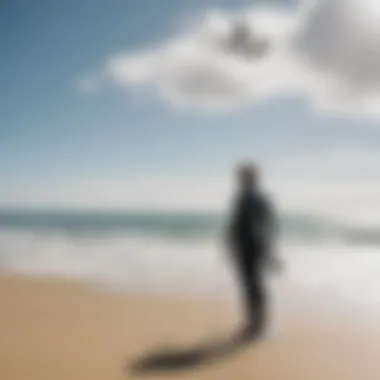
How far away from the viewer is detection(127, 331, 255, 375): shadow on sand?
2623 millimetres

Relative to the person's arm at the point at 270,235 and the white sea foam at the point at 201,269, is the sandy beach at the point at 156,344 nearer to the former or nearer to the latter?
the white sea foam at the point at 201,269

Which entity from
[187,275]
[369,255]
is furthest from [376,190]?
[187,275]

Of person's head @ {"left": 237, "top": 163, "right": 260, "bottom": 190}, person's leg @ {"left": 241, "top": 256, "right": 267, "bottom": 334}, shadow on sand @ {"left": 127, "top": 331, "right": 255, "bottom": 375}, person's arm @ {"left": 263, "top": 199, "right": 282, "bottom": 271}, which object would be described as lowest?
shadow on sand @ {"left": 127, "top": 331, "right": 255, "bottom": 375}

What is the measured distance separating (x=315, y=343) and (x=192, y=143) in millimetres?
1116

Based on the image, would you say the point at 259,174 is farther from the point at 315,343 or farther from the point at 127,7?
the point at 127,7

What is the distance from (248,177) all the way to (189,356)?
0.82m

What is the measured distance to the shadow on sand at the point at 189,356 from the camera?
103 inches

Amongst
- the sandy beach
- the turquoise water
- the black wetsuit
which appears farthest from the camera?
the turquoise water

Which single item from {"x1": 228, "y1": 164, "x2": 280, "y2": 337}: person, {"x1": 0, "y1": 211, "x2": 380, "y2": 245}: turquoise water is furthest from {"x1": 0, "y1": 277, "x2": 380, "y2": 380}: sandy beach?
{"x1": 0, "y1": 211, "x2": 380, "y2": 245}: turquoise water

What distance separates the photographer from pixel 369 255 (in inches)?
136

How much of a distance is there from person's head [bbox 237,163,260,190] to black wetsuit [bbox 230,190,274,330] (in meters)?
0.04

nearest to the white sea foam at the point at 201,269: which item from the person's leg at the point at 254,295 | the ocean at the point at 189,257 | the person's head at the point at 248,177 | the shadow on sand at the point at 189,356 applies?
the ocean at the point at 189,257

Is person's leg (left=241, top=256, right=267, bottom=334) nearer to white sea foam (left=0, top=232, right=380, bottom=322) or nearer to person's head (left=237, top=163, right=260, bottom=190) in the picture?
white sea foam (left=0, top=232, right=380, bottom=322)

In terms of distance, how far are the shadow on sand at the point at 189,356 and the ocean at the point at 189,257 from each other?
0.94 feet
